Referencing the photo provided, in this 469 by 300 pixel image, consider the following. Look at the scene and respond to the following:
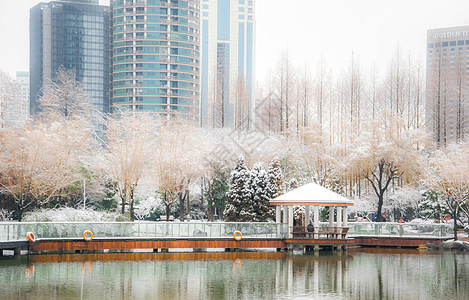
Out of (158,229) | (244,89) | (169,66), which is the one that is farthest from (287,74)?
(169,66)

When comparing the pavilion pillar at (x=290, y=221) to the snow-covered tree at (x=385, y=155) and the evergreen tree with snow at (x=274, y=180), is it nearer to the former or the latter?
the evergreen tree with snow at (x=274, y=180)

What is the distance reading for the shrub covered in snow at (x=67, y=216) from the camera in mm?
35656

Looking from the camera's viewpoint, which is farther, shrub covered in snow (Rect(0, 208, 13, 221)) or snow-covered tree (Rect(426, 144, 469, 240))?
snow-covered tree (Rect(426, 144, 469, 240))

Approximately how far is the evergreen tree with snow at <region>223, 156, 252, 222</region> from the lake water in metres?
7.00

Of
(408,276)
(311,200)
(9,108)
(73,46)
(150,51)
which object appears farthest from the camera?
(73,46)

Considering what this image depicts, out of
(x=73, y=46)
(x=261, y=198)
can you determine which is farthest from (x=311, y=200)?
(x=73, y=46)

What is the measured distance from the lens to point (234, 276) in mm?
23016

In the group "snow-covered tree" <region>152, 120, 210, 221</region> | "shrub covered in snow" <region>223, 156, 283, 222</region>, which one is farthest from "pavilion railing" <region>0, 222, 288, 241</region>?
"snow-covered tree" <region>152, 120, 210, 221</region>

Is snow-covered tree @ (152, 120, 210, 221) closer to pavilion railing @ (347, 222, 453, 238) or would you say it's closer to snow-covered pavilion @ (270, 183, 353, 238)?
snow-covered pavilion @ (270, 183, 353, 238)

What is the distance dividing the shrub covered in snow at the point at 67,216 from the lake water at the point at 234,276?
6763 mm

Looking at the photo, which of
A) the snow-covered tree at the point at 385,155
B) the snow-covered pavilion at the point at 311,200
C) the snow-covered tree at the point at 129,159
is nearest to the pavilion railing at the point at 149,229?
the snow-covered pavilion at the point at 311,200

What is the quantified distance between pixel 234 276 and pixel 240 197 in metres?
16.2

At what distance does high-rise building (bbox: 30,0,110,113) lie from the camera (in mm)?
142375

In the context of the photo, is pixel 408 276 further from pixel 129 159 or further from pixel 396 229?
pixel 129 159
